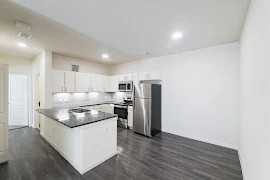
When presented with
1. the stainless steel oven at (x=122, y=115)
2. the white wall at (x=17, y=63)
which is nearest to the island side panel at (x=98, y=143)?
the stainless steel oven at (x=122, y=115)

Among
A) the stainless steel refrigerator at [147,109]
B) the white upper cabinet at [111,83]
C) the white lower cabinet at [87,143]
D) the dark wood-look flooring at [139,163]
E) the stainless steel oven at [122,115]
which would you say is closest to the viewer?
the dark wood-look flooring at [139,163]

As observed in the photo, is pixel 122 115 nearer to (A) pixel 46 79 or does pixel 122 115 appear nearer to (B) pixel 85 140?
(B) pixel 85 140

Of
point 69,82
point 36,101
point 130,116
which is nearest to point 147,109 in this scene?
point 130,116

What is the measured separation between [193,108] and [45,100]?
470 centimetres

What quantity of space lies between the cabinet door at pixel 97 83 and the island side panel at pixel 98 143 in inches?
110

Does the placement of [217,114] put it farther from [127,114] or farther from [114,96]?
[114,96]

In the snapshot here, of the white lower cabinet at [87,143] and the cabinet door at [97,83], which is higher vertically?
the cabinet door at [97,83]

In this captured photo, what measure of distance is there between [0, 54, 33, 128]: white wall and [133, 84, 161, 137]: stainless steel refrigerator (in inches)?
168

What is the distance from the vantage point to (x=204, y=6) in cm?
186

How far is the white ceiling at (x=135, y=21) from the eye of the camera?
182cm

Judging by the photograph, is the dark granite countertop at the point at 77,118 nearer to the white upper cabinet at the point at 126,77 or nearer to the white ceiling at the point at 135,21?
the white ceiling at the point at 135,21

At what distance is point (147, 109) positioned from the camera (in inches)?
160

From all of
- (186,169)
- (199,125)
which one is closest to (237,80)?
(199,125)

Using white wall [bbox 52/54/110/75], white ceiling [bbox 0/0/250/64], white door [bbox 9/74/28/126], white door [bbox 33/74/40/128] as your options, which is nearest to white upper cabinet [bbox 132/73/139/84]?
white ceiling [bbox 0/0/250/64]
